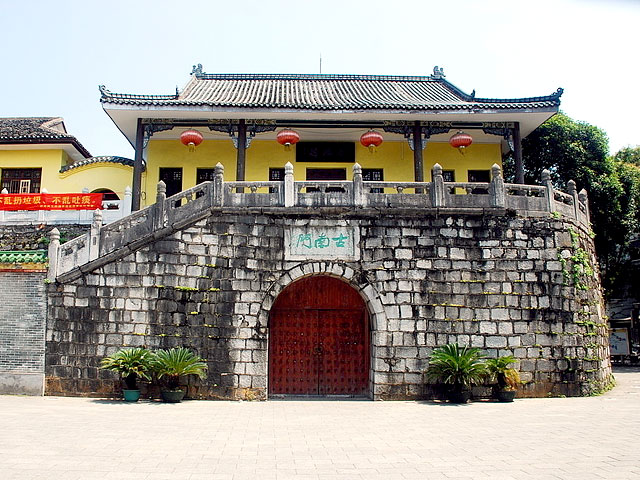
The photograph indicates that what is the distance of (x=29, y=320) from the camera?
440 inches

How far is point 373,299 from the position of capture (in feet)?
38.3

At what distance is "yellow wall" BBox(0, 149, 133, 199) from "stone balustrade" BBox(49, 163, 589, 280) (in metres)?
5.55

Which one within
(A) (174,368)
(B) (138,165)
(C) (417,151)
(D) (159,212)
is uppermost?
(C) (417,151)

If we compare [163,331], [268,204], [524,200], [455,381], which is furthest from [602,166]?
[163,331]

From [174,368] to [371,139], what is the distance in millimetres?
8304

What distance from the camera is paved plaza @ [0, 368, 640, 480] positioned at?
557 cm

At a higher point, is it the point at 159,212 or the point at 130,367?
the point at 159,212

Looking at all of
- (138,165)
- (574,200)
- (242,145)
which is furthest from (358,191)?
(138,165)

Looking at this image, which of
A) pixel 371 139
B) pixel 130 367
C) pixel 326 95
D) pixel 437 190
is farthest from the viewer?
pixel 326 95

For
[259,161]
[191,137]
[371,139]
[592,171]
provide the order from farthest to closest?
[592,171], [259,161], [371,139], [191,137]

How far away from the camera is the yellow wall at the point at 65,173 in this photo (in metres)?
16.8

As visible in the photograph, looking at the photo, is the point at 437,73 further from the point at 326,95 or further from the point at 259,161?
the point at 259,161

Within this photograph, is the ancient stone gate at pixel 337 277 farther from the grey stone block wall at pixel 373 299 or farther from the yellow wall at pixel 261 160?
the yellow wall at pixel 261 160

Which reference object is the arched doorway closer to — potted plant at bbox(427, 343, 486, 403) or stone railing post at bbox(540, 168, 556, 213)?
potted plant at bbox(427, 343, 486, 403)
